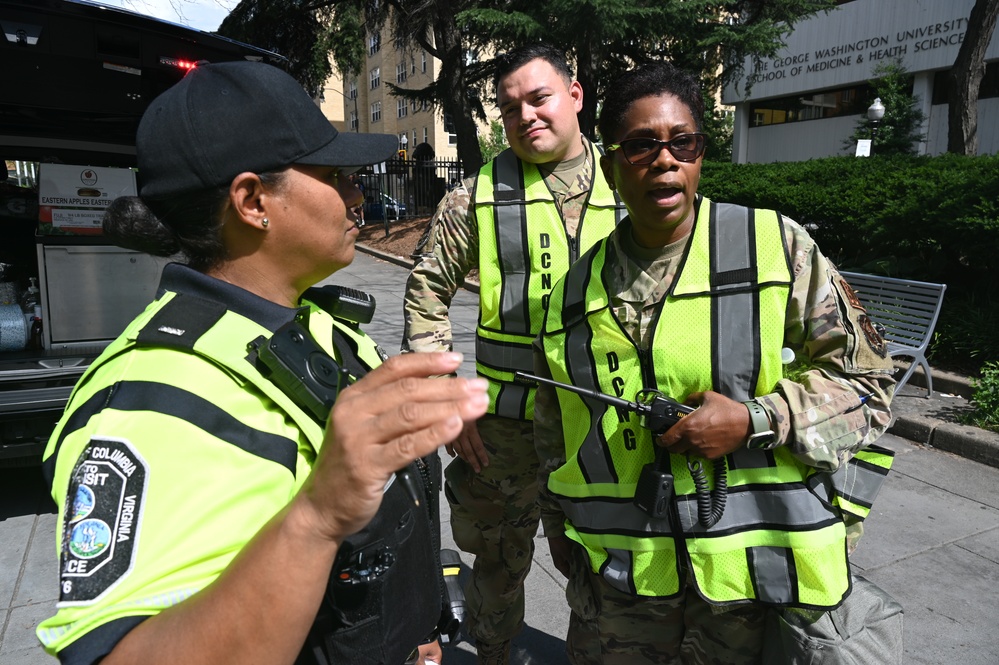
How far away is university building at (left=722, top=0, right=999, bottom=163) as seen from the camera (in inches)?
842

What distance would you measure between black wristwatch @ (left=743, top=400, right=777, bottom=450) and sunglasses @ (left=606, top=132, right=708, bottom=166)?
2.18ft

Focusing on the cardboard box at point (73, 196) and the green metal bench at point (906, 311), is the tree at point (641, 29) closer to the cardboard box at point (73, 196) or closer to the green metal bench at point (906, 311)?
the green metal bench at point (906, 311)

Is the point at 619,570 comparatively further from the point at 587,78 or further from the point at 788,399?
the point at 587,78

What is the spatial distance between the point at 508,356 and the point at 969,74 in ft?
36.5

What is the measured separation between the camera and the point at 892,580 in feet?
11.3

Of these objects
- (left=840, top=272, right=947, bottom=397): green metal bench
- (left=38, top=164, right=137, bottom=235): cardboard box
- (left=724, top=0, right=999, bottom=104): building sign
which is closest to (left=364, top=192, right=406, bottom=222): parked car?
(left=724, top=0, right=999, bottom=104): building sign

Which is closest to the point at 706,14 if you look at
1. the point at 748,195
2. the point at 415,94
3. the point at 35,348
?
the point at 748,195

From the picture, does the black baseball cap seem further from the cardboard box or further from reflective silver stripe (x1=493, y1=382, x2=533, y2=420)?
the cardboard box

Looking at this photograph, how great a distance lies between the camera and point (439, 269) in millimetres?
2785

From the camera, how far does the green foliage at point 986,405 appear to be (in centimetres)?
504

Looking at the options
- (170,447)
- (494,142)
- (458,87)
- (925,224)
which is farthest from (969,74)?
(494,142)

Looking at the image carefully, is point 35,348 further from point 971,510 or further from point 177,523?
point 971,510

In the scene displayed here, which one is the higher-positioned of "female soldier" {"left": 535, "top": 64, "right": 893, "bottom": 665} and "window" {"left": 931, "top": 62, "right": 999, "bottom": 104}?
"window" {"left": 931, "top": 62, "right": 999, "bottom": 104}

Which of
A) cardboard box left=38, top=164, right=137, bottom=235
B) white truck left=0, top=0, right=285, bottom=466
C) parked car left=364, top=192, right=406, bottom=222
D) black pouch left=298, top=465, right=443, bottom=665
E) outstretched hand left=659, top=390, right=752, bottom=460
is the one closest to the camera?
black pouch left=298, top=465, right=443, bottom=665
